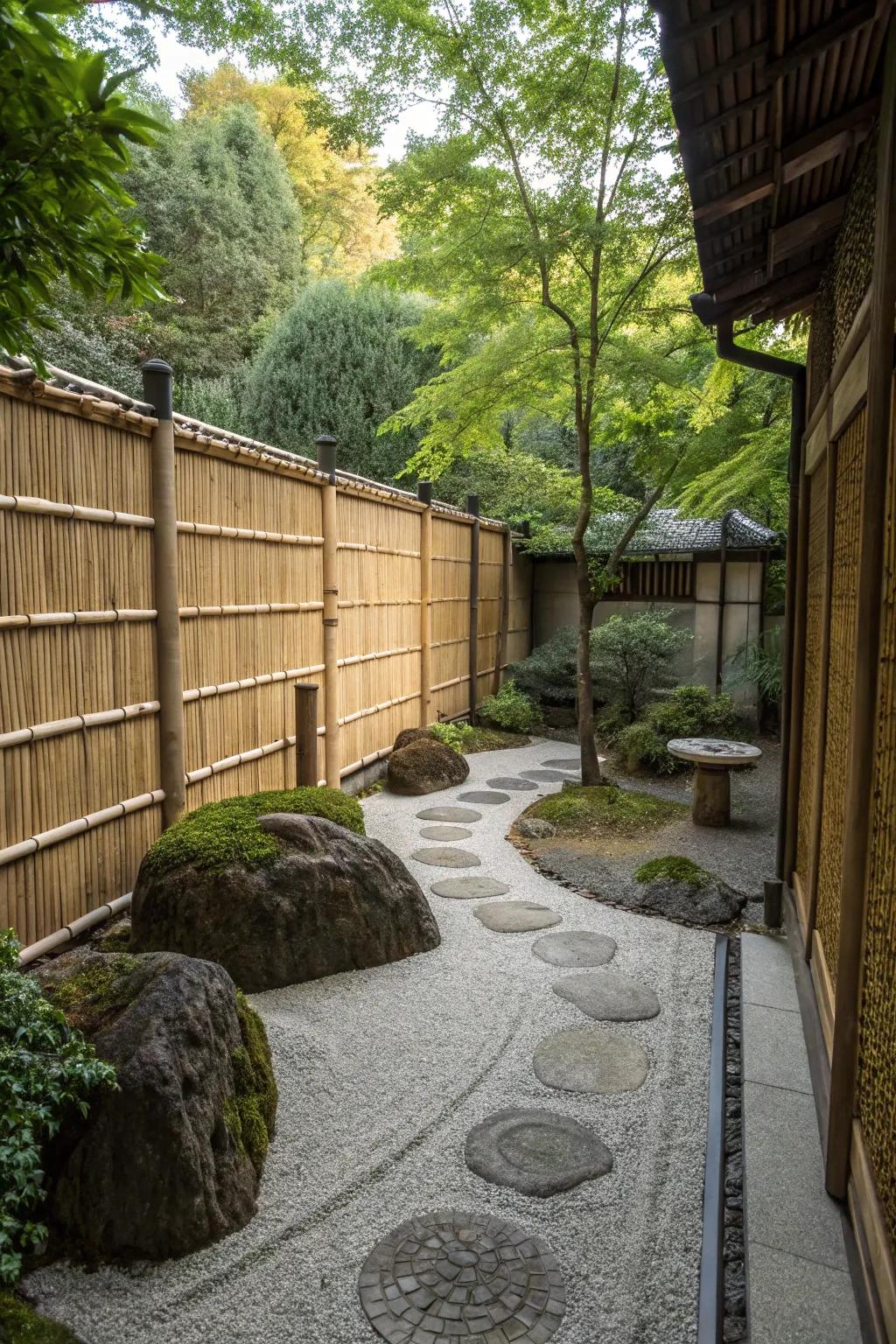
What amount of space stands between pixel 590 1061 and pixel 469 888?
2092mm

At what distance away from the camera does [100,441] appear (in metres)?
4.07

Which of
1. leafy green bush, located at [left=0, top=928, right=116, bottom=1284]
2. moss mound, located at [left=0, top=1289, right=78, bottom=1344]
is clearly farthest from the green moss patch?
moss mound, located at [left=0, top=1289, right=78, bottom=1344]

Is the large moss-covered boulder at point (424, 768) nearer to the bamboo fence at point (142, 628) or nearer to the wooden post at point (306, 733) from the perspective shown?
the bamboo fence at point (142, 628)

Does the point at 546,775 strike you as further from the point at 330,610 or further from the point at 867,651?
the point at 867,651

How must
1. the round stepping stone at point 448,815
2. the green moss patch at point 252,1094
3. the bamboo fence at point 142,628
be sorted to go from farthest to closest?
the round stepping stone at point 448,815, the bamboo fence at point 142,628, the green moss patch at point 252,1094

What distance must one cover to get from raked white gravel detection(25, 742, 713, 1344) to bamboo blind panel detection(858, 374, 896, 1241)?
2.09 feet

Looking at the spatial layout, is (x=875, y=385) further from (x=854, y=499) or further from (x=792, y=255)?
(x=792, y=255)

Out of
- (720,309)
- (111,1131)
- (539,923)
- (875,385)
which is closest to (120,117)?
(875,385)

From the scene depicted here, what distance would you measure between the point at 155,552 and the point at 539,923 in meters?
3.05

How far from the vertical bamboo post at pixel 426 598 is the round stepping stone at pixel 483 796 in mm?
1947

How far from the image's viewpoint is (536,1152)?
2.71 metres

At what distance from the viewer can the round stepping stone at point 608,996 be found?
370 cm

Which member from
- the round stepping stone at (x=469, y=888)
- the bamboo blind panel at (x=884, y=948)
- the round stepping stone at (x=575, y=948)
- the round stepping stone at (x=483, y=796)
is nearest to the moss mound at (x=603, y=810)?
the round stepping stone at (x=483, y=796)

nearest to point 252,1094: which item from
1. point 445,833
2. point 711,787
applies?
point 445,833
